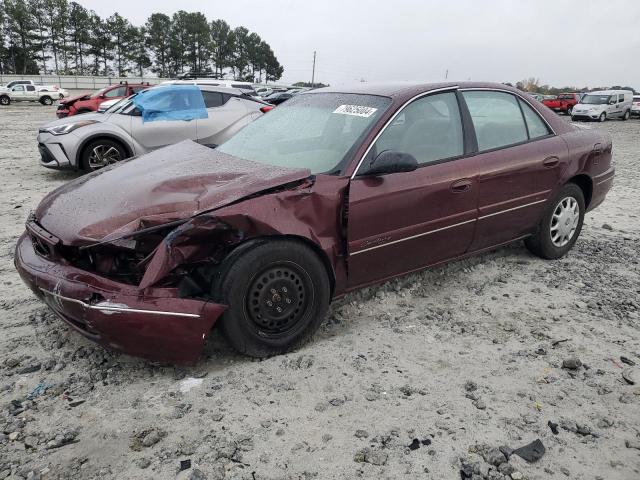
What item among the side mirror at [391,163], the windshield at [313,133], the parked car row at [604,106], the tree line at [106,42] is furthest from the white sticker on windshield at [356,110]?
the tree line at [106,42]

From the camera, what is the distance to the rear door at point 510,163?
12.6ft

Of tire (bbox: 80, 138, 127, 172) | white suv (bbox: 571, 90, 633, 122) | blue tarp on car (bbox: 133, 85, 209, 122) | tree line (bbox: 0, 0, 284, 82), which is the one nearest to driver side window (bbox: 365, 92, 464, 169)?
blue tarp on car (bbox: 133, 85, 209, 122)

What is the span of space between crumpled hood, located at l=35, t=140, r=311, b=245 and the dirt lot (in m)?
0.79

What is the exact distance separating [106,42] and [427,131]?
280 feet

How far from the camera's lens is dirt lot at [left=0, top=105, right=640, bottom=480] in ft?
7.28

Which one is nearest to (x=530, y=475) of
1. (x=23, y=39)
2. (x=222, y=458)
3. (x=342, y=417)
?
(x=342, y=417)

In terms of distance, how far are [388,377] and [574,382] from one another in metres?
1.03

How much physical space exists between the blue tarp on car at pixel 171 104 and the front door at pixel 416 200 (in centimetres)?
583

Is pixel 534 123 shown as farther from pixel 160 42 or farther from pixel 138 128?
pixel 160 42

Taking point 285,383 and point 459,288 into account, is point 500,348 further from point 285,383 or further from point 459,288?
point 285,383

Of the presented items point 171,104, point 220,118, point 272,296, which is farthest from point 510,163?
point 171,104

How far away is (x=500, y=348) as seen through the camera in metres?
3.16

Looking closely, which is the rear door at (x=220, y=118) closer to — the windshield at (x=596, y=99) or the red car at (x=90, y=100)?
the red car at (x=90, y=100)

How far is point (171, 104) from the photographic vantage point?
8672mm
